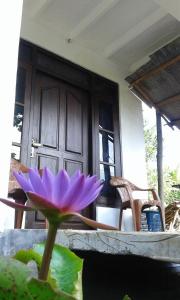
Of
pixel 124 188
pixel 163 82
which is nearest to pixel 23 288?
pixel 124 188

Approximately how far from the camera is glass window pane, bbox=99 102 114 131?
15.5 feet

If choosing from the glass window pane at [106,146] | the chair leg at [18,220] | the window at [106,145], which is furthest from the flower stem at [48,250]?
the glass window pane at [106,146]

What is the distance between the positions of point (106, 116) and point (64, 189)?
457cm

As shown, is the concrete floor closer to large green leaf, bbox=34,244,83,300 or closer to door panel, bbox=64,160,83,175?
large green leaf, bbox=34,244,83,300

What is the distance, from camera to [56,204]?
0.89 ft

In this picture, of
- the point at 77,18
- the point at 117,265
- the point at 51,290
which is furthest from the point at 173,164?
the point at 51,290

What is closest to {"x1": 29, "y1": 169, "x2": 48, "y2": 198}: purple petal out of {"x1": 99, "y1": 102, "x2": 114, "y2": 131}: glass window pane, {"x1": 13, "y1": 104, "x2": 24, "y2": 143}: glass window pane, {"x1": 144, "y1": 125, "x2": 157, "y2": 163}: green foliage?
{"x1": 13, "y1": 104, "x2": 24, "y2": 143}: glass window pane

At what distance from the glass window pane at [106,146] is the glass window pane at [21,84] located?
1372mm

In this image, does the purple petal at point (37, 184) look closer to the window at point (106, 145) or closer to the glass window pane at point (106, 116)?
the window at point (106, 145)

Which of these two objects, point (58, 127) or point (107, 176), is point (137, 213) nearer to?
point (107, 176)

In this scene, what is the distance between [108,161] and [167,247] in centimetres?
392

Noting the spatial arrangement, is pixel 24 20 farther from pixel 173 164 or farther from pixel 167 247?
pixel 173 164

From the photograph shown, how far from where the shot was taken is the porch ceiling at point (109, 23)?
158 inches

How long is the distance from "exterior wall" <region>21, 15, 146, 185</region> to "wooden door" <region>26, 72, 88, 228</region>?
1.59 feet
